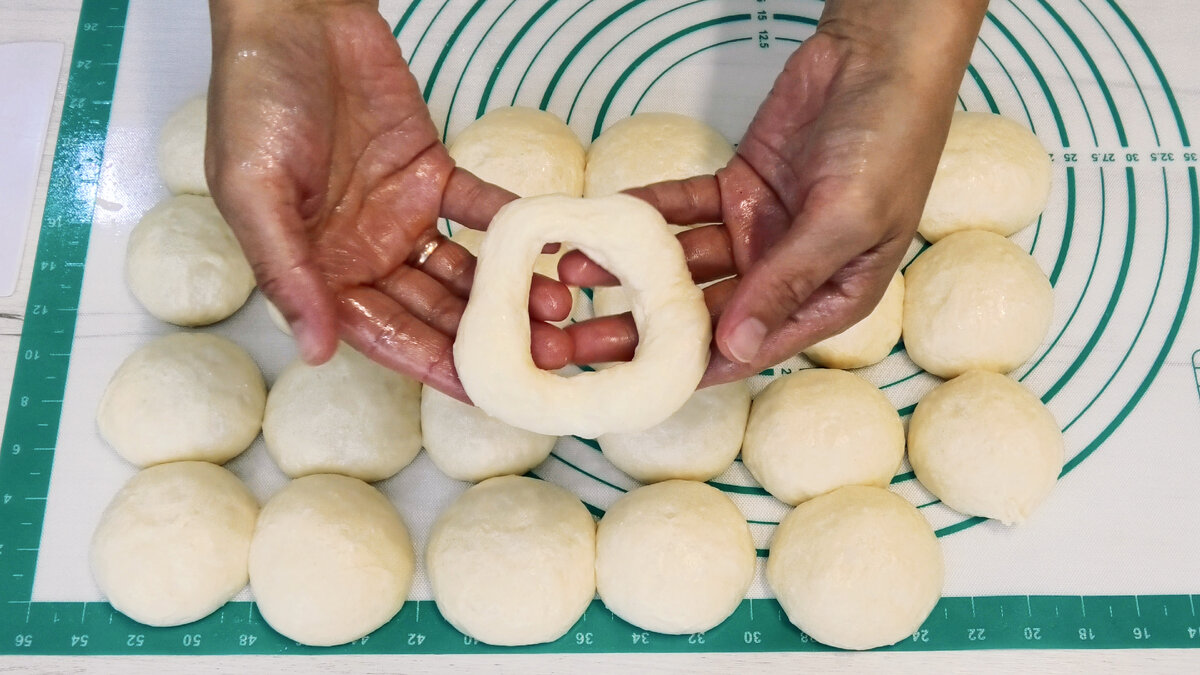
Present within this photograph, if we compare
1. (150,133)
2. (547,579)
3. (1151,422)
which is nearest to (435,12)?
(150,133)

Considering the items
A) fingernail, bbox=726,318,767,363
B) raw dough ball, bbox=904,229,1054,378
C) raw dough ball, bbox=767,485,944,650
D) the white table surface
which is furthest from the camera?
raw dough ball, bbox=904,229,1054,378

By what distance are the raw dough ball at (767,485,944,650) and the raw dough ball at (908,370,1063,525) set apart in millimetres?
135

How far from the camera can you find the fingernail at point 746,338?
1.67m

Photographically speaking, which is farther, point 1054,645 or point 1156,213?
Answer: point 1156,213

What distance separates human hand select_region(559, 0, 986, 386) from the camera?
1739mm

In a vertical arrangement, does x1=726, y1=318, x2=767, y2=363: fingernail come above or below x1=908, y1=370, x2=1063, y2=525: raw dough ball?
above

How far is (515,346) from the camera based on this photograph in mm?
1761

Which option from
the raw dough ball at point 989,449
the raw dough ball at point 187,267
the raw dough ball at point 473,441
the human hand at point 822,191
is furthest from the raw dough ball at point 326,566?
the raw dough ball at point 989,449

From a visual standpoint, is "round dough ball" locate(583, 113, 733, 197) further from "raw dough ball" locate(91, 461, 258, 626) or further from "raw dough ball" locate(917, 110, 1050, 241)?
"raw dough ball" locate(91, 461, 258, 626)

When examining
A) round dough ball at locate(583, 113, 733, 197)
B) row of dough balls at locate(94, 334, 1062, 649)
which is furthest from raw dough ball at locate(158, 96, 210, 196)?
round dough ball at locate(583, 113, 733, 197)

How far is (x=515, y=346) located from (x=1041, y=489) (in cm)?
134

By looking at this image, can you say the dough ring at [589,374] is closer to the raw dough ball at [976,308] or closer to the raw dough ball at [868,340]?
the raw dough ball at [868,340]

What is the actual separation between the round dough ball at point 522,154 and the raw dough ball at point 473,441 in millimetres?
569

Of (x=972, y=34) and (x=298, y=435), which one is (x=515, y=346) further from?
(x=972, y=34)
